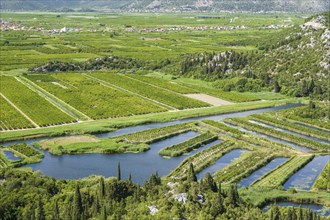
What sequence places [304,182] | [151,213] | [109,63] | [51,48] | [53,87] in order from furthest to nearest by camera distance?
1. [51,48]
2. [109,63]
3. [53,87]
4. [304,182]
5. [151,213]

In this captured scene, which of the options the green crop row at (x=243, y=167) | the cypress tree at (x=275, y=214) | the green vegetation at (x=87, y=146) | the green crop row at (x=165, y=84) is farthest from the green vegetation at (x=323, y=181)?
the green crop row at (x=165, y=84)

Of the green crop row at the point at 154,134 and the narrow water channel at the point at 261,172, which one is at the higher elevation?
the green crop row at the point at 154,134

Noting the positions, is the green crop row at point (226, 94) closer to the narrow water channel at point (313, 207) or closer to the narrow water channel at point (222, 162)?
the narrow water channel at point (222, 162)

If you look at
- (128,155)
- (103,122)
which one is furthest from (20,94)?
(128,155)

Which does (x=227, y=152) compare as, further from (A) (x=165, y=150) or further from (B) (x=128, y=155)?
(B) (x=128, y=155)

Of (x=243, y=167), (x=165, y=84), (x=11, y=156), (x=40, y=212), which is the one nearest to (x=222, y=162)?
(x=243, y=167)

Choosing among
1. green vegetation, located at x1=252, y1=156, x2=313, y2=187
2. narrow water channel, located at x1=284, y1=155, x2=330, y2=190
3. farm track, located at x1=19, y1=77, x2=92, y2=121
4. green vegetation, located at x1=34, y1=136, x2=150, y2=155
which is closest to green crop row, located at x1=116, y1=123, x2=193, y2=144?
green vegetation, located at x1=34, y1=136, x2=150, y2=155

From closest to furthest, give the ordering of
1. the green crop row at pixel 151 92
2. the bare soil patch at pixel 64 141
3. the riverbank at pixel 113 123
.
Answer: the bare soil patch at pixel 64 141 → the riverbank at pixel 113 123 → the green crop row at pixel 151 92
